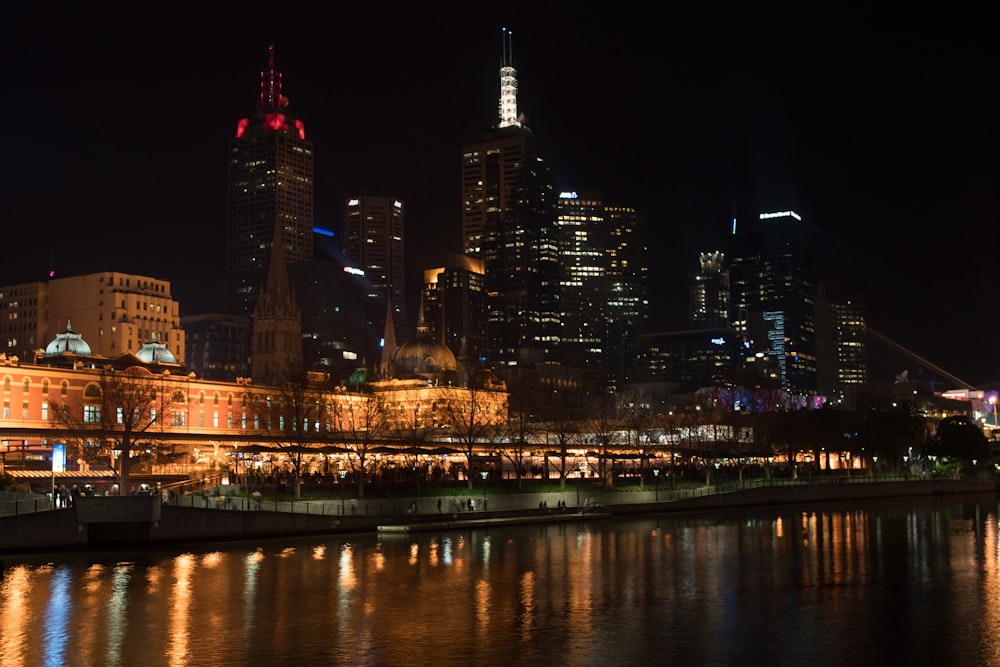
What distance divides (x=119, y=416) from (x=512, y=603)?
108253mm

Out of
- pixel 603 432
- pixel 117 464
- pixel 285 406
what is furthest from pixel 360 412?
pixel 117 464

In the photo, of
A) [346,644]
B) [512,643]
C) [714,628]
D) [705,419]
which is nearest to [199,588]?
[346,644]

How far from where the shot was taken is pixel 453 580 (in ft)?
171

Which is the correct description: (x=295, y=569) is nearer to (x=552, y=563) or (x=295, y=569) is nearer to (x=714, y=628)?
(x=552, y=563)

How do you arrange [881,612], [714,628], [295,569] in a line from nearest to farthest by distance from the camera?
[714,628], [881,612], [295,569]

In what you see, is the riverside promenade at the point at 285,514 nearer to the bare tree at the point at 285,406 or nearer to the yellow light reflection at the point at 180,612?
the yellow light reflection at the point at 180,612

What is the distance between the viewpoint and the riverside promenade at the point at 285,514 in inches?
2542

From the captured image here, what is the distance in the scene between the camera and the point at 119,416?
142 meters

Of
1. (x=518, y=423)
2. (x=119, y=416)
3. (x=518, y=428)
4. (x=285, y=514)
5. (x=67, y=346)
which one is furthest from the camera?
(x=67, y=346)

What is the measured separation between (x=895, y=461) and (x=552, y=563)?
109869 millimetres

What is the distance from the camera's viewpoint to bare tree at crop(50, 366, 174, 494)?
350 feet

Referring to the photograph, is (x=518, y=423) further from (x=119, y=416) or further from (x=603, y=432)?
(x=119, y=416)

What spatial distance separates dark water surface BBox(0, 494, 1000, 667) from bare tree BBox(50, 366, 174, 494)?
28416 millimetres

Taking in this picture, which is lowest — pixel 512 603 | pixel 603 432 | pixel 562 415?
pixel 512 603
